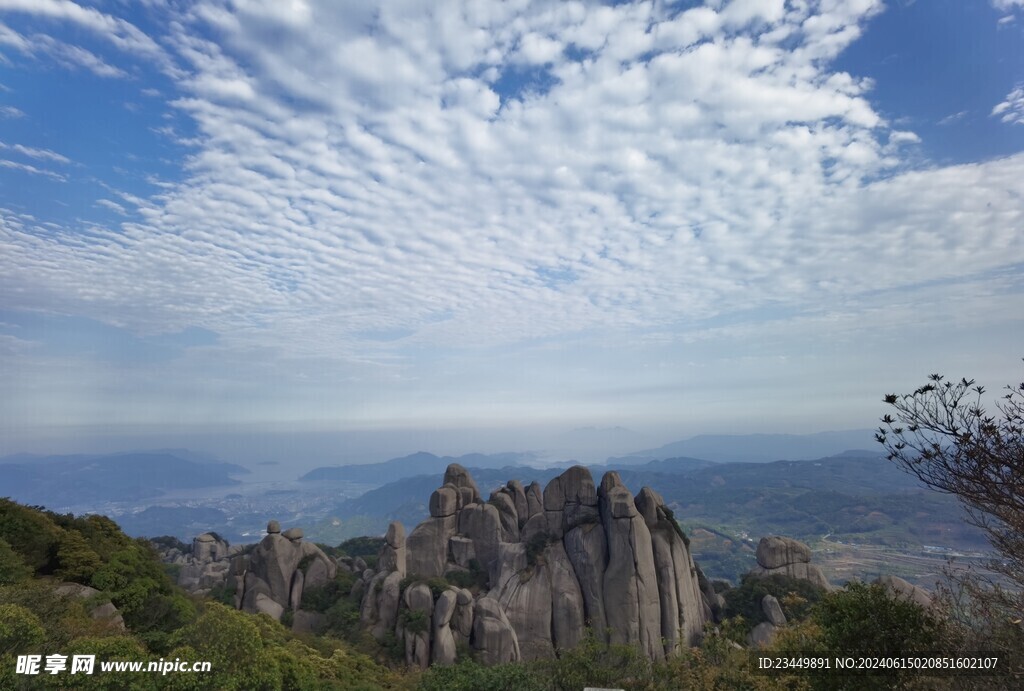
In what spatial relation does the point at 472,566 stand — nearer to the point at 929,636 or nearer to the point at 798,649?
the point at 798,649

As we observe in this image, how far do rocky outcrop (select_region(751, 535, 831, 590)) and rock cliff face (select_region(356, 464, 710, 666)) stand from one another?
21.7 feet

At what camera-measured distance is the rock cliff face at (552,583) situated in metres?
34.8

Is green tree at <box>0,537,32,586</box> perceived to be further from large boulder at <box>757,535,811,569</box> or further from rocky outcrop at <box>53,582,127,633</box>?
large boulder at <box>757,535,811,569</box>

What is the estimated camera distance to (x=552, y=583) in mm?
39281

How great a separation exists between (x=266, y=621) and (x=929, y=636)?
29.3 metres

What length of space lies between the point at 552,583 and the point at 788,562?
20.5 m

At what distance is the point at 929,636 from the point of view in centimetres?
1370

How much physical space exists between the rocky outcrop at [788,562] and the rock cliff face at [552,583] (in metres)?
6.60

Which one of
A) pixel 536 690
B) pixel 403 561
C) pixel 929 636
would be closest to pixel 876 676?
pixel 929 636

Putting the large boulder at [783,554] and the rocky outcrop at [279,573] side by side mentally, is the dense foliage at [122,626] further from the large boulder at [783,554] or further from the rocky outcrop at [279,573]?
the large boulder at [783,554]

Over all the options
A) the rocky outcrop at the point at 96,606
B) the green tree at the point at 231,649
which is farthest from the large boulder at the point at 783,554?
the rocky outcrop at the point at 96,606

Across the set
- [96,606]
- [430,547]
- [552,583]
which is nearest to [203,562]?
[430,547]

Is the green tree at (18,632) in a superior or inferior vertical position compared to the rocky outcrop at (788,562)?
superior

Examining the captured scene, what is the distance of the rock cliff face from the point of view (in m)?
34.8
